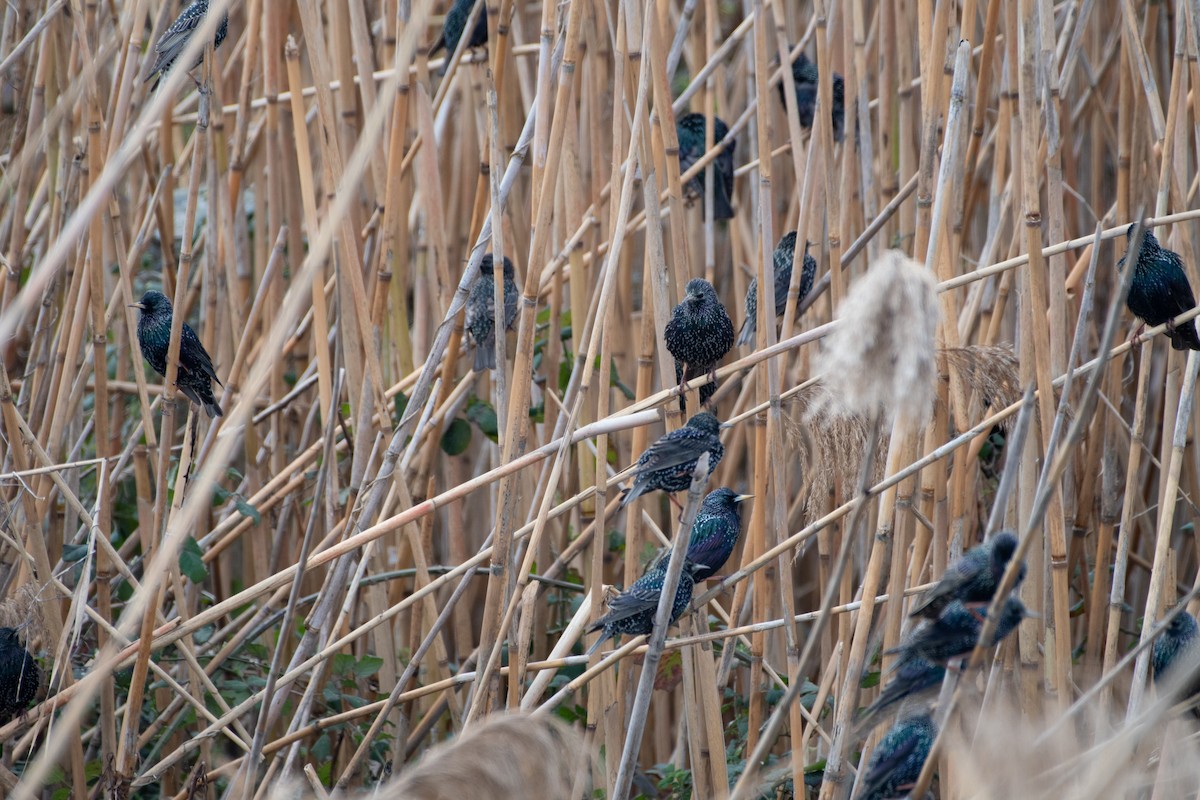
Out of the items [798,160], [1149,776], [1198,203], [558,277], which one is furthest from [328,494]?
[1198,203]

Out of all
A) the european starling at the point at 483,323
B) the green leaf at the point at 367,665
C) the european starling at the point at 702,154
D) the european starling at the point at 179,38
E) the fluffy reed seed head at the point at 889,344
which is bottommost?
the green leaf at the point at 367,665

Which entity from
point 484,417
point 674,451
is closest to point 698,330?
point 674,451

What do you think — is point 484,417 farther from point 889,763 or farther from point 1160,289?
point 1160,289

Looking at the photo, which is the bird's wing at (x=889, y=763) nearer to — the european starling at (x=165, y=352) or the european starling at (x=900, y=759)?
the european starling at (x=900, y=759)

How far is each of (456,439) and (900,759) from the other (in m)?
1.65

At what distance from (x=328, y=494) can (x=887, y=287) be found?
6.11 ft

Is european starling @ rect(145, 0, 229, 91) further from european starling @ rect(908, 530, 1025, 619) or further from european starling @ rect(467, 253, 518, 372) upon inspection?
european starling @ rect(908, 530, 1025, 619)

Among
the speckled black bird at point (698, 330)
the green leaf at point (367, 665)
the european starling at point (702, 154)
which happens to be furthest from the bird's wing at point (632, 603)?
the european starling at point (702, 154)

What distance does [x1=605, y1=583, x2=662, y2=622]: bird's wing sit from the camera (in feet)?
7.27

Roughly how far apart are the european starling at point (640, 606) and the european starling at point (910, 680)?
560mm

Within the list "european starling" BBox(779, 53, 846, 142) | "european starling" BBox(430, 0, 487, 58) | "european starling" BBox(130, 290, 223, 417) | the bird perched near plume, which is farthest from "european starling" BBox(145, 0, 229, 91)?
the bird perched near plume

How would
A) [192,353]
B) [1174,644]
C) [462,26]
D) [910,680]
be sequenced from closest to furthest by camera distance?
1. [910,680]
2. [1174,644]
3. [192,353]
4. [462,26]

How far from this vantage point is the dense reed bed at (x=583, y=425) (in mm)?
1875

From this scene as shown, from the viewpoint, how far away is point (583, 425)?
284 centimetres
